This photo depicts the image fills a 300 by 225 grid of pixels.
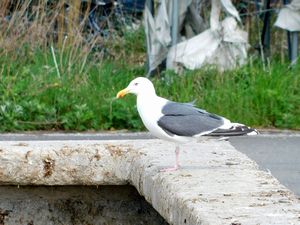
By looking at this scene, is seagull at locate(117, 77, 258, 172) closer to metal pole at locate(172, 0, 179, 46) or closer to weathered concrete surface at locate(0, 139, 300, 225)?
weathered concrete surface at locate(0, 139, 300, 225)

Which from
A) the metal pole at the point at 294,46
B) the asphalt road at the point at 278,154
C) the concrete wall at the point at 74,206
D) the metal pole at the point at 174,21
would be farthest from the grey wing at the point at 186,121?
the metal pole at the point at 294,46

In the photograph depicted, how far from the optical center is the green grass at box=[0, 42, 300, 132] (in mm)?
9953

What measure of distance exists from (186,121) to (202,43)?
236 inches

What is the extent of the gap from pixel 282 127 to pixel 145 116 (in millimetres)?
4796

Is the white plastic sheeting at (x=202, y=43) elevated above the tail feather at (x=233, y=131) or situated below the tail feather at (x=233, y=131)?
below

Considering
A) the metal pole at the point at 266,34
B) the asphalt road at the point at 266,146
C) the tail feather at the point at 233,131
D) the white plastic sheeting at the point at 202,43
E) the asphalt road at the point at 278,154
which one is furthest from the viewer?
the metal pole at the point at 266,34

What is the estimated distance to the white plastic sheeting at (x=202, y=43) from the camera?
11102 mm

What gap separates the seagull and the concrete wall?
0.39m

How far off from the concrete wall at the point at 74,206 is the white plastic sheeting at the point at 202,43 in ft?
18.1

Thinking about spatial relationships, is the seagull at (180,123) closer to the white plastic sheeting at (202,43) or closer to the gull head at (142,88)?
the gull head at (142,88)

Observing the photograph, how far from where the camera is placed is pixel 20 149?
5.38m

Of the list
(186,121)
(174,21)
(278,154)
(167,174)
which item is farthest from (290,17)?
(167,174)

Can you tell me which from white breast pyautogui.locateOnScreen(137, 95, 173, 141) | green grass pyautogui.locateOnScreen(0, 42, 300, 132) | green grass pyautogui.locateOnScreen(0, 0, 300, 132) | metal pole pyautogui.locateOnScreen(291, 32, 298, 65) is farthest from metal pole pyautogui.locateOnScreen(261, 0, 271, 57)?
white breast pyautogui.locateOnScreen(137, 95, 173, 141)

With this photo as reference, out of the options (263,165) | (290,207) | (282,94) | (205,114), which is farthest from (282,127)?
(290,207)
